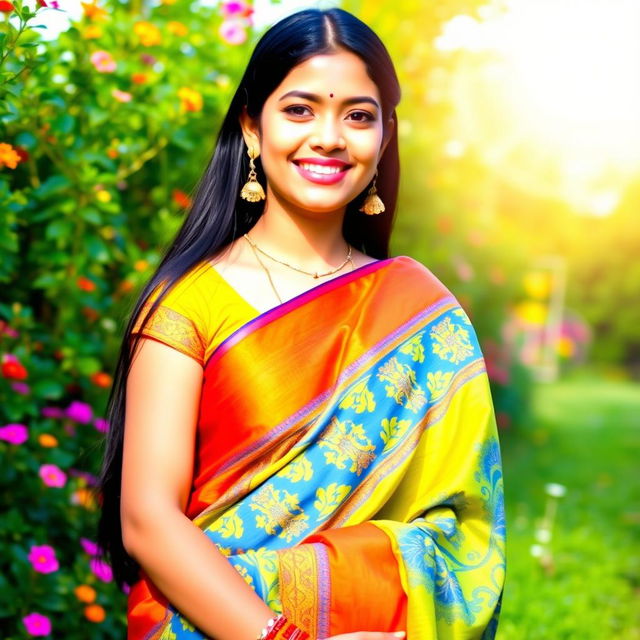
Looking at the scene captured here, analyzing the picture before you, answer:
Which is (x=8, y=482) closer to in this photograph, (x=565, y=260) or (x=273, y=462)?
(x=273, y=462)

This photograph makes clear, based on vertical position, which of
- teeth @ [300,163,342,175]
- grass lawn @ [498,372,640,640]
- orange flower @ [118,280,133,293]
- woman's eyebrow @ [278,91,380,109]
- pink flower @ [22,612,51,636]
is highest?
woman's eyebrow @ [278,91,380,109]

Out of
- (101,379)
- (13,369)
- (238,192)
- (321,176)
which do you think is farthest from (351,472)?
(101,379)

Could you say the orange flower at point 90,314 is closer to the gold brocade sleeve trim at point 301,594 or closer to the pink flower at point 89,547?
the pink flower at point 89,547

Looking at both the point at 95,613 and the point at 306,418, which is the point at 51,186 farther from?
the point at 306,418

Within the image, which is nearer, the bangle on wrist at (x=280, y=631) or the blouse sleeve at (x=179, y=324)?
the bangle on wrist at (x=280, y=631)

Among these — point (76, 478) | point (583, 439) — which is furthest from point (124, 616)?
point (583, 439)

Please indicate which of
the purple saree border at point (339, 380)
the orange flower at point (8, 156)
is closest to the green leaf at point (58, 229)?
the orange flower at point (8, 156)

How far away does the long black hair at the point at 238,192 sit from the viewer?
6.17 ft

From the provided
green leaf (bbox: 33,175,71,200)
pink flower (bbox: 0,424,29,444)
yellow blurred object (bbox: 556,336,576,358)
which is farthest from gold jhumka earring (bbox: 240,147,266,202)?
yellow blurred object (bbox: 556,336,576,358)

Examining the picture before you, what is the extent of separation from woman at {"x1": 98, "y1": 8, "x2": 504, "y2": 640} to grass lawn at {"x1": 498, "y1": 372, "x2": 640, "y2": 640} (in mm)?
2125

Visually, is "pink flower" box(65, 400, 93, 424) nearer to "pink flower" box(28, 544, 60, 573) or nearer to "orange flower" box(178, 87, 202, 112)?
"pink flower" box(28, 544, 60, 573)

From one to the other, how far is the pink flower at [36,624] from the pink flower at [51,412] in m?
0.69

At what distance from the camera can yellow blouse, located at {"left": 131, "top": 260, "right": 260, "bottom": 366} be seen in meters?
1.77

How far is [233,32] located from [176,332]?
6.53ft
